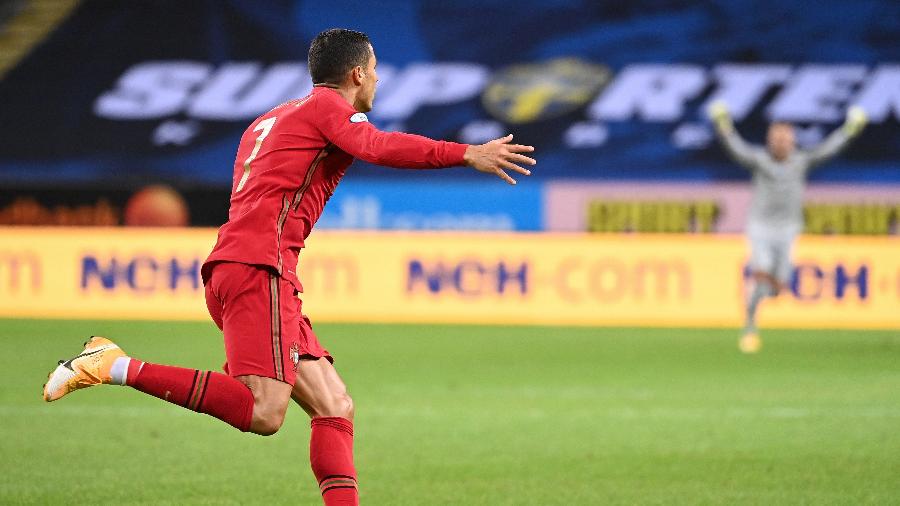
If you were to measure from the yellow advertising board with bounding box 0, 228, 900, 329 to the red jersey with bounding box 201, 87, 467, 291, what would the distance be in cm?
1160

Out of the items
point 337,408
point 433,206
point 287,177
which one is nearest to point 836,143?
point 433,206

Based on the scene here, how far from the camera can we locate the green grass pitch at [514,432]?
6770 millimetres

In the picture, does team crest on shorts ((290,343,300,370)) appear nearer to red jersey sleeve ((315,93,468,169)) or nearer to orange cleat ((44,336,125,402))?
orange cleat ((44,336,125,402))

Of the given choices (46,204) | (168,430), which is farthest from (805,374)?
(46,204)

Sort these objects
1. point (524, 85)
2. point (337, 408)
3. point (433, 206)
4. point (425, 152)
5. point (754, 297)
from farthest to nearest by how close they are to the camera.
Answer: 1. point (524, 85)
2. point (433, 206)
3. point (754, 297)
4. point (337, 408)
5. point (425, 152)

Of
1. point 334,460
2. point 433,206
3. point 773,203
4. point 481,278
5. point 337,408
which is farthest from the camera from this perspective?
point 433,206

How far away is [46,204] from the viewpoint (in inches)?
837

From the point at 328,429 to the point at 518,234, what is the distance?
11851mm

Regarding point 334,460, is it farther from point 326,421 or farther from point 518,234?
point 518,234

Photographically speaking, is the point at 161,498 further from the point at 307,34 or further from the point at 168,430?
the point at 307,34

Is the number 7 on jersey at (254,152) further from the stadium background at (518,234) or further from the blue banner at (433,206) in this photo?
the blue banner at (433,206)

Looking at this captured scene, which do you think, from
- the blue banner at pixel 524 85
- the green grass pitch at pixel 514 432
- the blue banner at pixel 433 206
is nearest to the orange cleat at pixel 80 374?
the green grass pitch at pixel 514 432

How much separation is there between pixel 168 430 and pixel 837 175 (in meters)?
15.4

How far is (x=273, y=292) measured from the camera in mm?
5203
